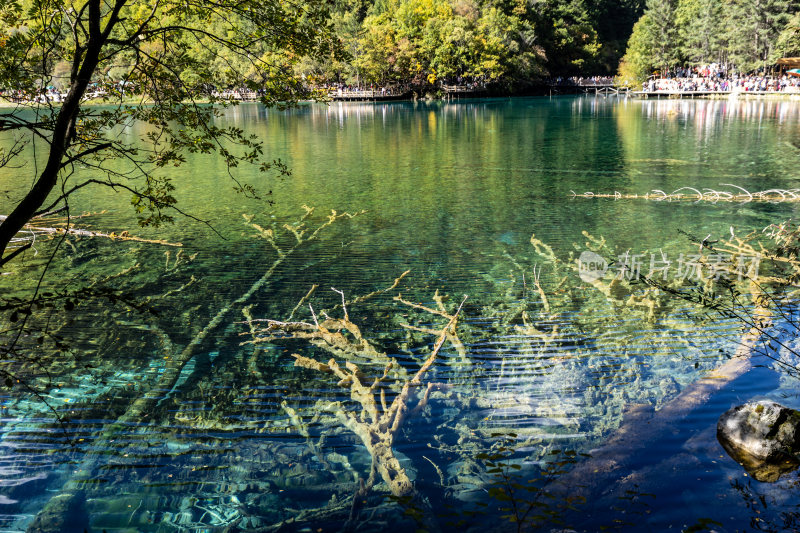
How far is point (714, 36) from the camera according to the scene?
235 ft

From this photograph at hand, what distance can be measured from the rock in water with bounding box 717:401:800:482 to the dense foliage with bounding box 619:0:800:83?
5694 cm

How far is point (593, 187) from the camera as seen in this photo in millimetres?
19312

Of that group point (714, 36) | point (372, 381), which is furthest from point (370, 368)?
point (714, 36)

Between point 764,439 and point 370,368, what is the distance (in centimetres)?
446

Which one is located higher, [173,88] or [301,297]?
[173,88]

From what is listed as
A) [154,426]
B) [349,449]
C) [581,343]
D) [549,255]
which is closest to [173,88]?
[154,426]

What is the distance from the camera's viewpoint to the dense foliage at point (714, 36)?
A: 60.4m

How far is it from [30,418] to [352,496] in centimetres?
415

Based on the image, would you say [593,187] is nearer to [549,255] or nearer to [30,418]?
[549,255]

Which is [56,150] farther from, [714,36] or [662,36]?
[662,36]

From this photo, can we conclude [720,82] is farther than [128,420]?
Yes

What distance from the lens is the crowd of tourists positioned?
190ft

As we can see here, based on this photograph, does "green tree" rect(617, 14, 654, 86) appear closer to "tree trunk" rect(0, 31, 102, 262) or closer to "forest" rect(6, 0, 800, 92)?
"forest" rect(6, 0, 800, 92)

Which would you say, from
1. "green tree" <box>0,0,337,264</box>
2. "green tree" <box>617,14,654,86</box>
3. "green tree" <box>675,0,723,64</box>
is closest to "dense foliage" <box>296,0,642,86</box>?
"green tree" <box>617,14,654,86</box>
